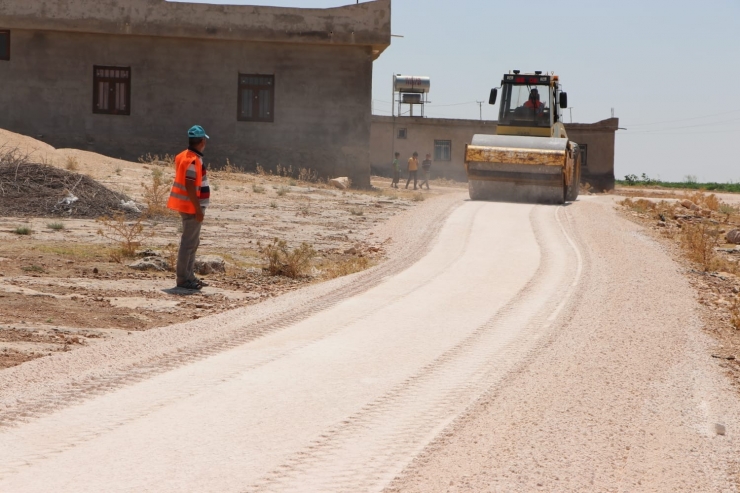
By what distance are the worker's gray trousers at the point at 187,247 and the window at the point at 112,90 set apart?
20496 millimetres

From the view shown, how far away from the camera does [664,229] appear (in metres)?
21.5

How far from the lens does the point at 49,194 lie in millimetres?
17344

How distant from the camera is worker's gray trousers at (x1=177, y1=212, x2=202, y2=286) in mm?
10930

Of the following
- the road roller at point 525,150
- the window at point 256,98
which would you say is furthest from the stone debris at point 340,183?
the road roller at point 525,150

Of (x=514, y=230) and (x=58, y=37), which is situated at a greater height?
(x=58, y=37)

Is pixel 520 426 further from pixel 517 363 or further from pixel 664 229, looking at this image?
pixel 664 229

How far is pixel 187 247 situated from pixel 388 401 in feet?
17.0

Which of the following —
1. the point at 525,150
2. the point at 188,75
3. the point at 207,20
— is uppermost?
the point at 207,20

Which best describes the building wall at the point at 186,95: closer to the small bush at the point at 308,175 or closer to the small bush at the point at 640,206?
the small bush at the point at 308,175

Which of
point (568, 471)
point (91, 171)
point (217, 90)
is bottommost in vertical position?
point (568, 471)

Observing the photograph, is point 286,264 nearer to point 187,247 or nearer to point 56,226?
point 187,247

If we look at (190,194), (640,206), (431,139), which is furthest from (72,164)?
(431,139)

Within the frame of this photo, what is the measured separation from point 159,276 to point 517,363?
230 inches

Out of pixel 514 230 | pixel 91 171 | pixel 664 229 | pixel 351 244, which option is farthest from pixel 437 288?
pixel 91 171
